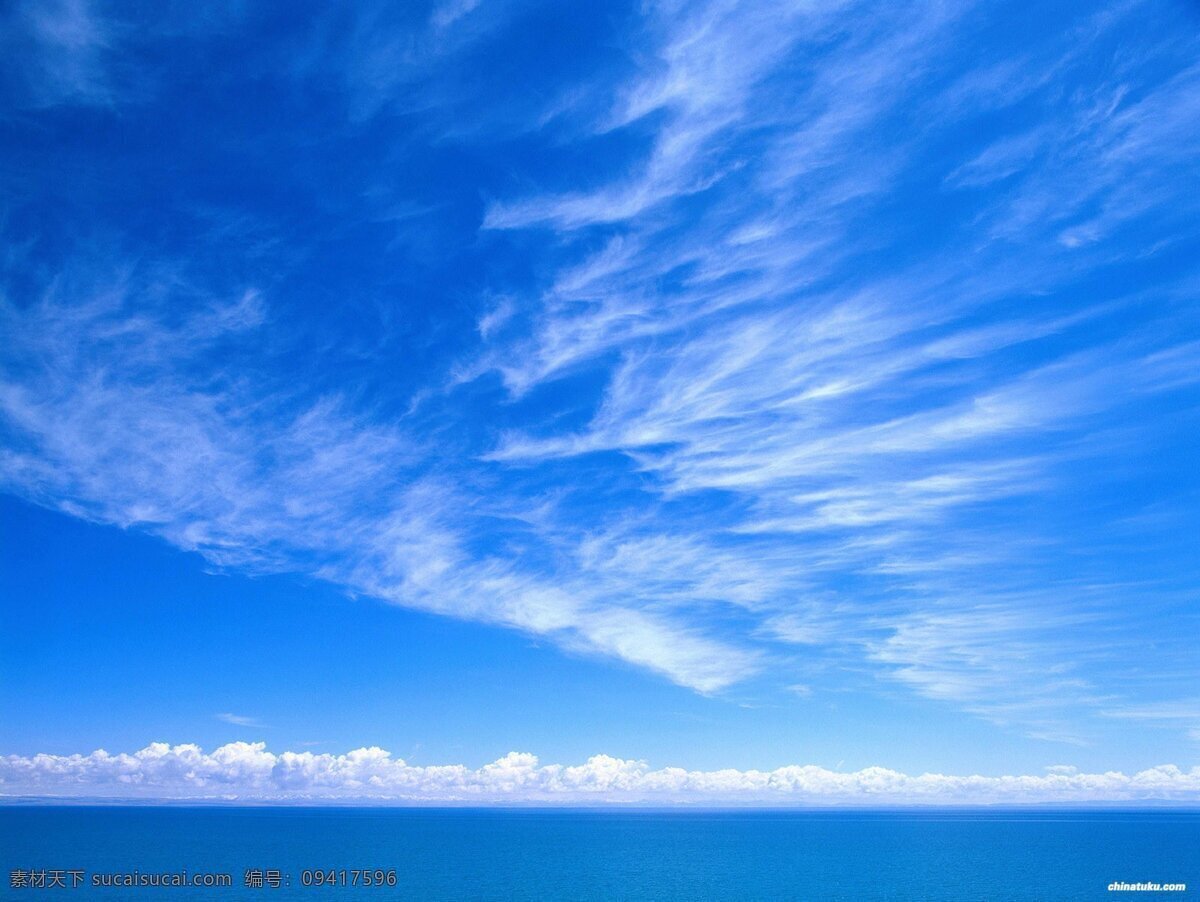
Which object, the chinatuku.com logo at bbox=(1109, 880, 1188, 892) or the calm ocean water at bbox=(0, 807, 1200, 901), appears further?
the chinatuku.com logo at bbox=(1109, 880, 1188, 892)

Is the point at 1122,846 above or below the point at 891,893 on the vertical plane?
below

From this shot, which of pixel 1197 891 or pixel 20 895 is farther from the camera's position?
pixel 1197 891

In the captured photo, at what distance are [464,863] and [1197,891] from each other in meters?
104

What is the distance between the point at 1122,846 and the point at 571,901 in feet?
568

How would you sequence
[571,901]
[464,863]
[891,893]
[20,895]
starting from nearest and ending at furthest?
[20,895], [571,901], [891,893], [464,863]

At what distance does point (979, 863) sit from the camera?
12269cm

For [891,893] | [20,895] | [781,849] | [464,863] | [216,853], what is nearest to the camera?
[20,895]

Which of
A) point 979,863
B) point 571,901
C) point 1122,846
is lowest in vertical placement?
point 1122,846

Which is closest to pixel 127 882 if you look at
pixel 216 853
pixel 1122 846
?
pixel 216 853

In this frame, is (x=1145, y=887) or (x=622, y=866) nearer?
(x=1145, y=887)

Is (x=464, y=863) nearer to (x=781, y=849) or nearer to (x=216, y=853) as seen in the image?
(x=216, y=853)

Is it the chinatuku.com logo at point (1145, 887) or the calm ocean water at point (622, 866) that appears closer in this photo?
the calm ocean water at point (622, 866)

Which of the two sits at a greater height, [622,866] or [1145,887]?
[1145,887]

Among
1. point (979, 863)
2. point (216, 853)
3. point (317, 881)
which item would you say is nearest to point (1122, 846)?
point (979, 863)
